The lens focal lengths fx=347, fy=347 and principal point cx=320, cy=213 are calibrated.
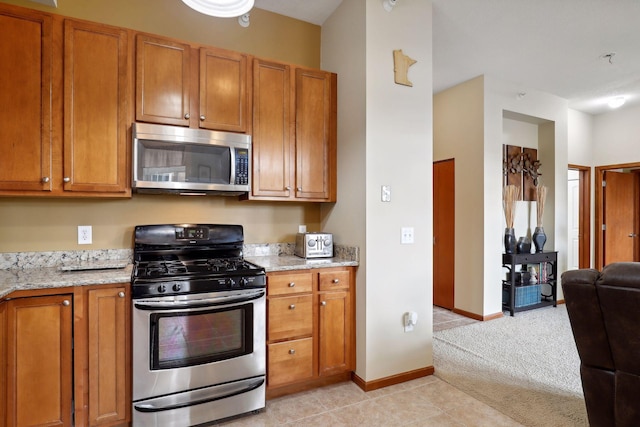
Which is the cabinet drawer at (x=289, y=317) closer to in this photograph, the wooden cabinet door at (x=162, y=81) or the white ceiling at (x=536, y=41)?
the wooden cabinet door at (x=162, y=81)

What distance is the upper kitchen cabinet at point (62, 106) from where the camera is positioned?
204 centimetres

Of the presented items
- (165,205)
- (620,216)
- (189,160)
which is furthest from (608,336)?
(620,216)

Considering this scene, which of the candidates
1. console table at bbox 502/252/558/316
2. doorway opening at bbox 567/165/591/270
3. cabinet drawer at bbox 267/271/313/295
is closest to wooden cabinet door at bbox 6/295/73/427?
cabinet drawer at bbox 267/271/313/295

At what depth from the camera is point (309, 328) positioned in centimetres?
252

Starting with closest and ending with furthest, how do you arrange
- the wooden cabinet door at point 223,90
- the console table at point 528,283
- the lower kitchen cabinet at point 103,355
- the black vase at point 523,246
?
the lower kitchen cabinet at point 103,355 < the wooden cabinet door at point 223,90 < the console table at point 528,283 < the black vase at point 523,246

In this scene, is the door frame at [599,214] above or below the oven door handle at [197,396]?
above

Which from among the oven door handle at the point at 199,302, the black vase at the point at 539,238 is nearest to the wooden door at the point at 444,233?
the black vase at the point at 539,238

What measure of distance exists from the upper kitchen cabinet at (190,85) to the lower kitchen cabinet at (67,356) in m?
1.21

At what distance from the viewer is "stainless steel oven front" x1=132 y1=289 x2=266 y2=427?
2012 mm

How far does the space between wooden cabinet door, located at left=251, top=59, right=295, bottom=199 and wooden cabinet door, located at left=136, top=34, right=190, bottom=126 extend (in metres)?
0.50

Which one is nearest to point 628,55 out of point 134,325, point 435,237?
point 435,237

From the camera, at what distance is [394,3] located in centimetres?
262

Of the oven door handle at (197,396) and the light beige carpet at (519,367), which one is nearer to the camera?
the oven door handle at (197,396)

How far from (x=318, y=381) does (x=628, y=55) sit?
15.1 ft
